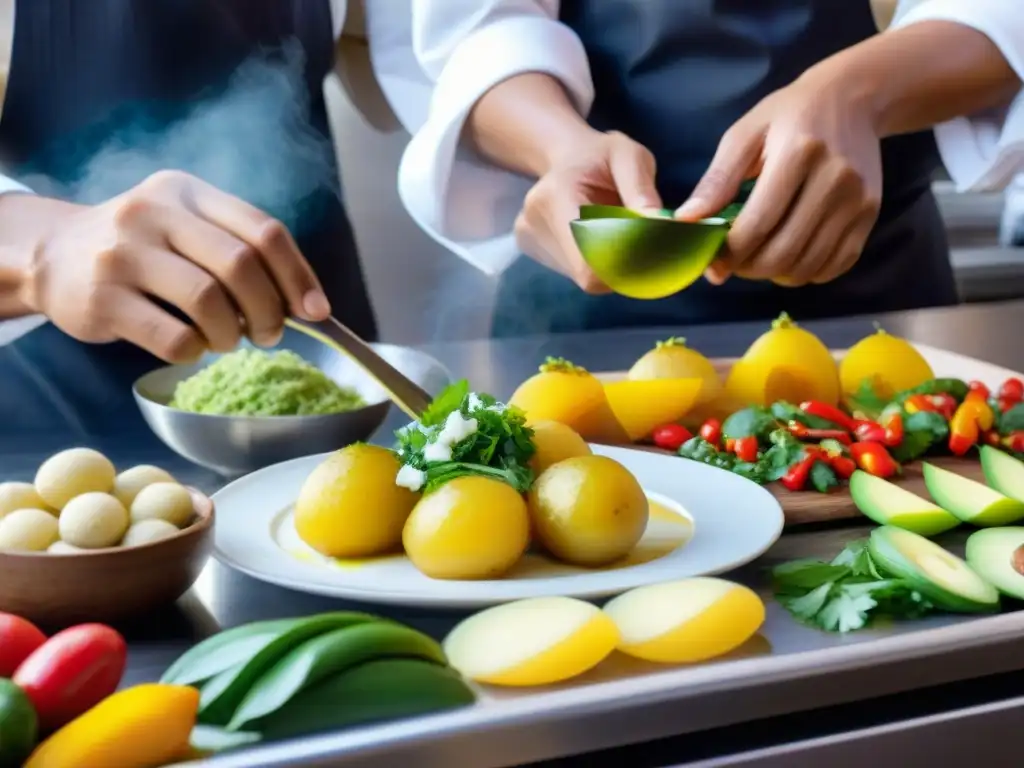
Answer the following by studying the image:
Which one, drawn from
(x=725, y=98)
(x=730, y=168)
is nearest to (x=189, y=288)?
(x=730, y=168)

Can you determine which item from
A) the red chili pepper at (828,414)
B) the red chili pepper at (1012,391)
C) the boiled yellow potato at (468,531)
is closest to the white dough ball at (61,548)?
the boiled yellow potato at (468,531)

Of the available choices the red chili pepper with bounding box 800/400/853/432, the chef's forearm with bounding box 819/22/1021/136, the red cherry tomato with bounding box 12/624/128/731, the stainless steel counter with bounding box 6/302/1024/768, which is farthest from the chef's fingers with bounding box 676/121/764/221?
the red cherry tomato with bounding box 12/624/128/731

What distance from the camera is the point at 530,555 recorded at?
0.77 m

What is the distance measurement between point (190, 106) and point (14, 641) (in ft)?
3.56

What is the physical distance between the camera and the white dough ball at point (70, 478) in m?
0.68

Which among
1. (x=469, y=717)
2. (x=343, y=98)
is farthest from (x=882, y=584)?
(x=343, y=98)

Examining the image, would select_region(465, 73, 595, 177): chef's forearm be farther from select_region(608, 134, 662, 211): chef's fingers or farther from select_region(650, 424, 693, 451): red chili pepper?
select_region(650, 424, 693, 451): red chili pepper

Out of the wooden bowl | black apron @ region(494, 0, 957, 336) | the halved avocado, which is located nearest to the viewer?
the wooden bowl

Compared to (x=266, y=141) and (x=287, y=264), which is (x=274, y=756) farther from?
(x=266, y=141)

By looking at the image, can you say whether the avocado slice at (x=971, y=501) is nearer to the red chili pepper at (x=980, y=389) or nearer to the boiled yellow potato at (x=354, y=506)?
the red chili pepper at (x=980, y=389)

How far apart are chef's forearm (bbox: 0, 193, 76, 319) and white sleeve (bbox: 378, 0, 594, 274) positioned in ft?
1.57

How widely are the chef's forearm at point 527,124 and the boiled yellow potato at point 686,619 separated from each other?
0.77 meters

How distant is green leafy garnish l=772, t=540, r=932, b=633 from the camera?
69 cm

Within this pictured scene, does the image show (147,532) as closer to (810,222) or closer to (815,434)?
(815,434)
